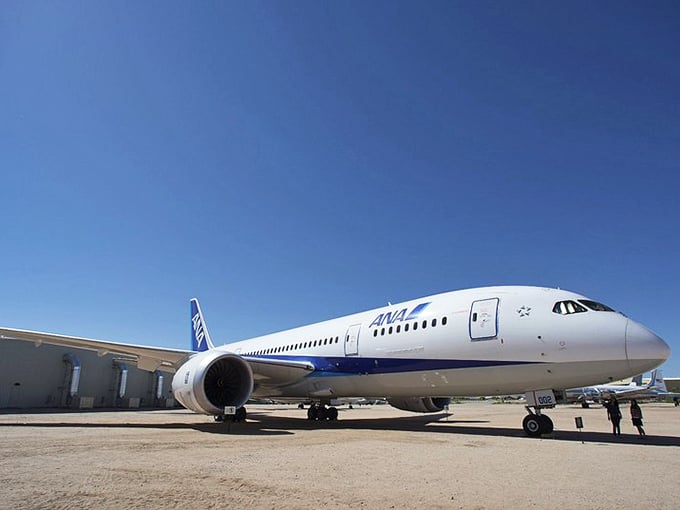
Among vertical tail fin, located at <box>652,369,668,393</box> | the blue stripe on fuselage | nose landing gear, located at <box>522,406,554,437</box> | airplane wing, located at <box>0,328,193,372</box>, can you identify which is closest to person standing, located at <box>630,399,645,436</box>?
nose landing gear, located at <box>522,406,554,437</box>

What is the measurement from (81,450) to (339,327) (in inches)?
381

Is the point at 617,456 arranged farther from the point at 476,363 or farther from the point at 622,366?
the point at 476,363

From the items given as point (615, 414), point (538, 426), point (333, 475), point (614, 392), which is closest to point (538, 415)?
point (538, 426)

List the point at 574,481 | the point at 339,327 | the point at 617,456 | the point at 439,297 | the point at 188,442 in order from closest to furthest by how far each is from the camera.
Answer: the point at 574,481, the point at 617,456, the point at 188,442, the point at 439,297, the point at 339,327

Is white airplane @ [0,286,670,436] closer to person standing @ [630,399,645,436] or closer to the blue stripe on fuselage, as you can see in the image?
the blue stripe on fuselage

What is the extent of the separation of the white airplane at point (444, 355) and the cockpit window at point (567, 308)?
22mm

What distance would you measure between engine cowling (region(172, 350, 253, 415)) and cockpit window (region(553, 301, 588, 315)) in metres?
8.82

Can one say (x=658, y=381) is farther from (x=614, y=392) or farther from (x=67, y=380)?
(x=67, y=380)

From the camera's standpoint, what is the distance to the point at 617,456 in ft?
26.5

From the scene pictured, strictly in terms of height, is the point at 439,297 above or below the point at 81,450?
Result: above

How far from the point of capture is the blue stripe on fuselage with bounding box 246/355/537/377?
11609 mm

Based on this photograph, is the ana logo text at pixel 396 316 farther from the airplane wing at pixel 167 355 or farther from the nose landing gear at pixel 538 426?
the nose landing gear at pixel 538 426

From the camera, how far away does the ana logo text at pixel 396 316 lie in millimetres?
13780

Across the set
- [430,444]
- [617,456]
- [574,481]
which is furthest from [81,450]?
[617,456]
